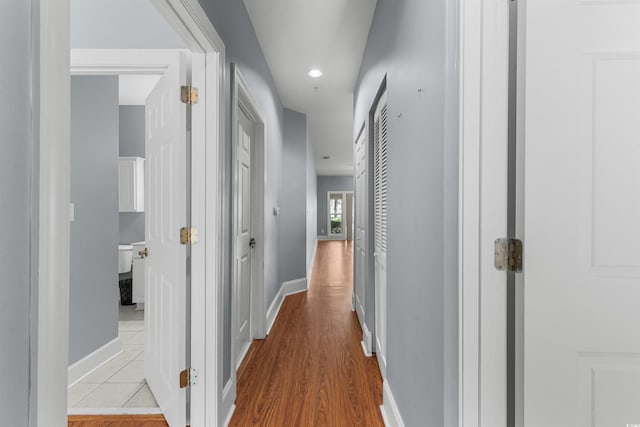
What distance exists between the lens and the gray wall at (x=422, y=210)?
96cm

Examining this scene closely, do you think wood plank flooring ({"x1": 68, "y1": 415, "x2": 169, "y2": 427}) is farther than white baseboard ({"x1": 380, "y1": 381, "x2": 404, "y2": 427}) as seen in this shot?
Yes

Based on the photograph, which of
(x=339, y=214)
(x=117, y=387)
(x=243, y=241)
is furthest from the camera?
(x=339, y=214)

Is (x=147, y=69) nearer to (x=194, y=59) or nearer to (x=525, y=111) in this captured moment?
(x=194, y=59)

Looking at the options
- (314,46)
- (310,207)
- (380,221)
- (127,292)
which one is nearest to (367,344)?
(380,221)

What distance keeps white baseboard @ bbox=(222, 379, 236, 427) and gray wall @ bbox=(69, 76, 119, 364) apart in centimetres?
121

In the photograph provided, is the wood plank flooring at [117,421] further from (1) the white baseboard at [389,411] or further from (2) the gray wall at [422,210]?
(2) the gray wall at [422,210]

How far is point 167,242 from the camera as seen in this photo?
1.73 m

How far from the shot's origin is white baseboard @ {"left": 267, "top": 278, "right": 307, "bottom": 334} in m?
3.31

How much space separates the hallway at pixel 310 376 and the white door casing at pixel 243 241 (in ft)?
0.63

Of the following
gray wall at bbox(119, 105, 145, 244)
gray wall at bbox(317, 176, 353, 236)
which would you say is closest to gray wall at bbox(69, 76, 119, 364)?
gray wall at bbox(119, 105, 145, 244)

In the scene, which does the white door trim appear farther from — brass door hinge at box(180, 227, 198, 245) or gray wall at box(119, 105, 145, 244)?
gray wall at box(119, 105, 145, 244)

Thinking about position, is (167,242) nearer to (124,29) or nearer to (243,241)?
(243,241)

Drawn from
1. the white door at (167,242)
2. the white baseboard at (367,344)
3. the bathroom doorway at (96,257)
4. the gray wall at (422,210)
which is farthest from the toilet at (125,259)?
the gray wall at (422,210)

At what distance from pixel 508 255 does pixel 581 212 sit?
0.68ft
